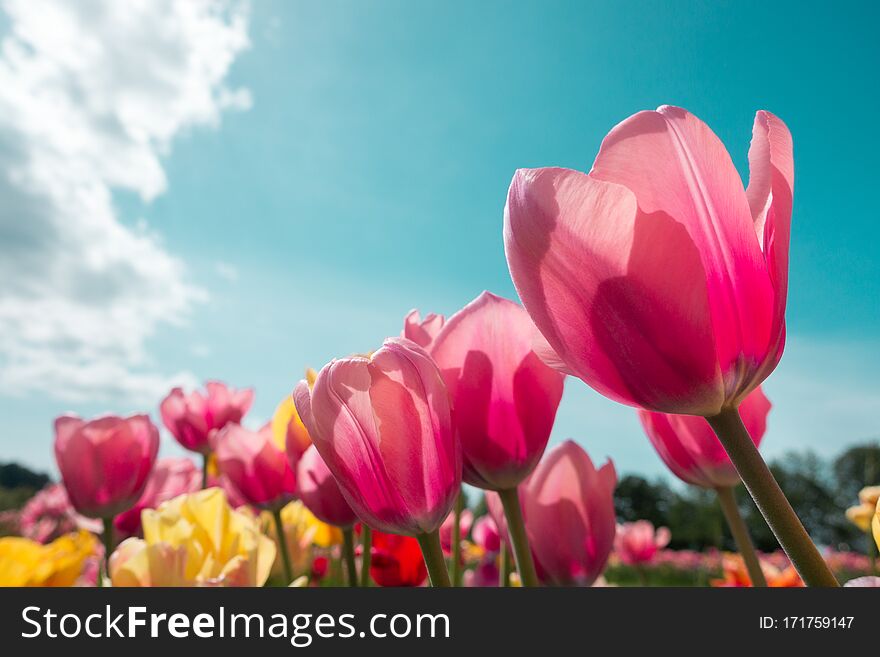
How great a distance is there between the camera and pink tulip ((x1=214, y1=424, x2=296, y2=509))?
1.17 meters

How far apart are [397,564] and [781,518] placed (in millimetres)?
949

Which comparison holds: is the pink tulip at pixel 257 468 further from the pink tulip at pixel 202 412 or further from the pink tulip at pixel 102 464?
A: the pink tulip at pixel 202 412

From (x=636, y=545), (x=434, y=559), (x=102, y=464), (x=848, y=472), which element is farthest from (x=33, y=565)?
(x=848, y=472)

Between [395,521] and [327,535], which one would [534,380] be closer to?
[395,521]

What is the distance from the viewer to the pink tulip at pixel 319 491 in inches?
32.7

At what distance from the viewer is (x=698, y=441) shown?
0.69 metres

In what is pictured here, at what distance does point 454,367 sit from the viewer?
55 cm

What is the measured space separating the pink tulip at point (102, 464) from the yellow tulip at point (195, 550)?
1.58 feet

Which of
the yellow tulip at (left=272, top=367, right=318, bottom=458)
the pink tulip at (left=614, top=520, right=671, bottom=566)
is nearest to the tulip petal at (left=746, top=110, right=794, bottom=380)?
the yellow tulip at (left=272, top=367, right=318, bottom=458)

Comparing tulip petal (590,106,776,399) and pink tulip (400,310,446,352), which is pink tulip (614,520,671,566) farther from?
tulip petal (590,106,776,399)

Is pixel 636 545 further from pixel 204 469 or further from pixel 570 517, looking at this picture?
pixel 570 517

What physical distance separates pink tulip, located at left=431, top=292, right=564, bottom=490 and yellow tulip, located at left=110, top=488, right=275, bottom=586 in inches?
12.2

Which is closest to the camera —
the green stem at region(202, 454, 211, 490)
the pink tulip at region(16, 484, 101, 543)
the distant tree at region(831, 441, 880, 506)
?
the green stem at region(202, 454, 211, 490)

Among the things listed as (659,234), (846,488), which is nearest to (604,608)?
(659,234)
